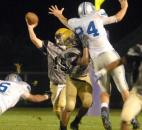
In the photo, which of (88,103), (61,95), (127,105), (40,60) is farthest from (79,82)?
(40,60)

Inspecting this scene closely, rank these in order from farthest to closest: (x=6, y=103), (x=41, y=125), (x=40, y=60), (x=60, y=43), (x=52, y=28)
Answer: (x=52, y=28)
(x=40, y=60)
(x=41, y=125)
(x=60, y=43)
(x=6, y=103)

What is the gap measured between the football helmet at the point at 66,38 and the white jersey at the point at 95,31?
0.15 m

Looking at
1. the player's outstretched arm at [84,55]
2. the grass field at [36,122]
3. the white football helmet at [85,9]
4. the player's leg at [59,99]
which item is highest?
the white football helmet at [85,9]

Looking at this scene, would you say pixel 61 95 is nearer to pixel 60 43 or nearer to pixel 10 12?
pixel 60 43

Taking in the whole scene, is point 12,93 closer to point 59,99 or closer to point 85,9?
point 85,9

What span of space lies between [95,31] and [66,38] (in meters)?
0.52

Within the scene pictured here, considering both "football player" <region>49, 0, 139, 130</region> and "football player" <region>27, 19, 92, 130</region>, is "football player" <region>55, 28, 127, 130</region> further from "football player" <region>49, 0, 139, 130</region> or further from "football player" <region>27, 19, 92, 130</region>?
"football player" <region>27, 19, 92, 130</region>

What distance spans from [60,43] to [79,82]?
0.89 meters

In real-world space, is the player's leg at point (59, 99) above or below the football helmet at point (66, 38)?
below

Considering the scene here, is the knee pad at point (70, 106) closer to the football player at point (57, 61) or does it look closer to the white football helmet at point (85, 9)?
the football player at point (57, 61)

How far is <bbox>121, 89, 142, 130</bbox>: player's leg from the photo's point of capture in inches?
323

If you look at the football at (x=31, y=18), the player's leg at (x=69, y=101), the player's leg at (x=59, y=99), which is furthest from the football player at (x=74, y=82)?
the player's leg at (x=59, y=99)

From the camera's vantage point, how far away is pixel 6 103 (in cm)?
894

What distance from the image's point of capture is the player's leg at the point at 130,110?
8.21 metres
